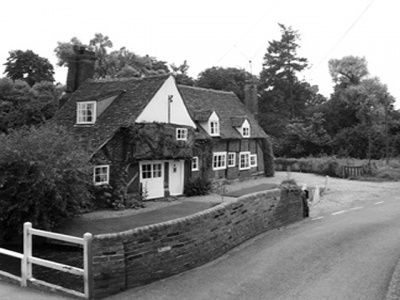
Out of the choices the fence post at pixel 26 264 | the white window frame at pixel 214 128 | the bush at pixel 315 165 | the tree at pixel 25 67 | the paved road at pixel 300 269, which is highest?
the tree at pixel 25 67

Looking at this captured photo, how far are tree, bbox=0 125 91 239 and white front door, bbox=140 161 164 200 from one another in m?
6.37

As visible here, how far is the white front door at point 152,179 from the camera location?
787 inches

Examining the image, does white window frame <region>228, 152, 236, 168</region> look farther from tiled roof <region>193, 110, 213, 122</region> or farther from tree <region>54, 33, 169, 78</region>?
tree <region>54, 33, 169, 78</region>

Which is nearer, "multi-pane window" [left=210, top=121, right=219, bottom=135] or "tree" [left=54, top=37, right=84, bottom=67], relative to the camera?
"multi-pane window" [left=210, top=121, right=219, bottom=135]

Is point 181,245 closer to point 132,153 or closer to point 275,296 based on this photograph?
point 275,296

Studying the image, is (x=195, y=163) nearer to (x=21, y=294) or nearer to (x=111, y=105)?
(x=111, y=105)

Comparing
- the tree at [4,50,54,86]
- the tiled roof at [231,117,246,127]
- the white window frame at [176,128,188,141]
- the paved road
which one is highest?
the tree at [4,50,54,86]

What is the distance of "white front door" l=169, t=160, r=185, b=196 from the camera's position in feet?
70.9

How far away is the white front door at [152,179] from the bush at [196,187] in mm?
1832

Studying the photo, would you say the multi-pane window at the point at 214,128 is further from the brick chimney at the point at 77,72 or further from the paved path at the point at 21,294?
the paved path at the point at 21,294

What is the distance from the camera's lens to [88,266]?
6.77 metres

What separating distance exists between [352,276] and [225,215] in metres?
3.39

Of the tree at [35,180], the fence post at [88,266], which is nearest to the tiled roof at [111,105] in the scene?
the tree at [35,180]

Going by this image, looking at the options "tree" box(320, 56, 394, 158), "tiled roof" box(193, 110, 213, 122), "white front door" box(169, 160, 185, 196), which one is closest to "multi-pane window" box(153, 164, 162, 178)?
"white front door" box(169, 160, 185, 196)
